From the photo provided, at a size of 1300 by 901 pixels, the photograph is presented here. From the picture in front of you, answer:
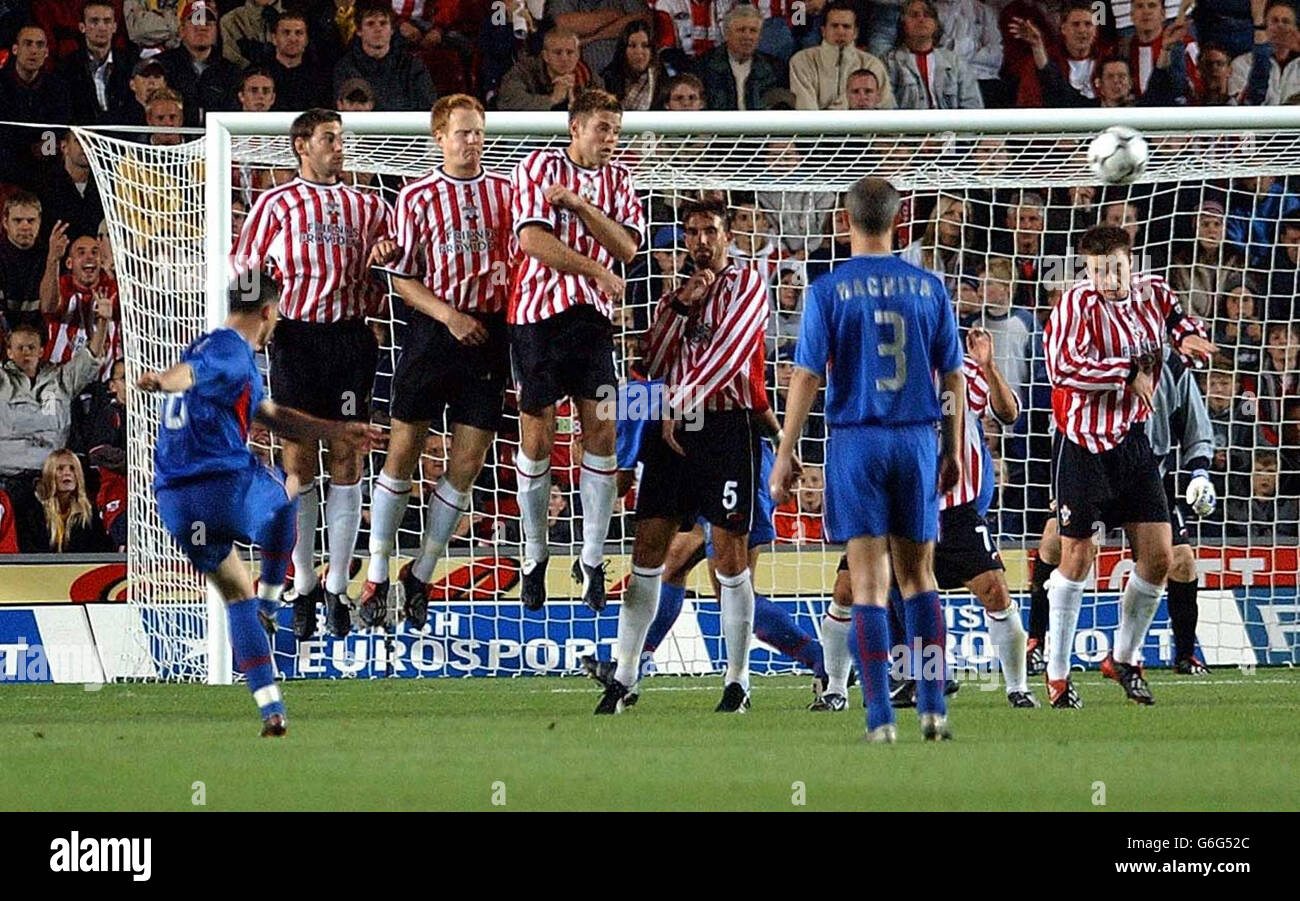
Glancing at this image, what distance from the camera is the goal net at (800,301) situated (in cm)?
1141

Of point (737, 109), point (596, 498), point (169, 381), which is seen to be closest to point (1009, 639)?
point (596, 498)

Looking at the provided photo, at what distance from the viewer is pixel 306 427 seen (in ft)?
26.5

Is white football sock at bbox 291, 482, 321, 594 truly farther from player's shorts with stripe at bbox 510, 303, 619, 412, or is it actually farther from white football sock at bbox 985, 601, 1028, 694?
white football sock at bbox 985, 601, 1028, 694

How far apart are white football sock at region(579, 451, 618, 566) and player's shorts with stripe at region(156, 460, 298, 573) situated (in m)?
2.18

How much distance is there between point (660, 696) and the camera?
36.0ft

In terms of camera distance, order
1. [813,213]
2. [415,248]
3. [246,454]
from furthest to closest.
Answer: [813,213]
[415,248]
[246,454]

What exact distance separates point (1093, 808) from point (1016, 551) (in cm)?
702

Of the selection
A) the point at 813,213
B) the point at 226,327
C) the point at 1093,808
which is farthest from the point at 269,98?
the point at 1093,808

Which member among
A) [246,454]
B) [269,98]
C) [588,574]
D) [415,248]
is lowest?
[588,574]

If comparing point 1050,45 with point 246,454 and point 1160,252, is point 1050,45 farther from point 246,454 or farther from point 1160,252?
point 246,454

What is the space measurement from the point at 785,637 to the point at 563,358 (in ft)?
6.07

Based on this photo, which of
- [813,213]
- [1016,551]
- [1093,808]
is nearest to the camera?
[1093,808]

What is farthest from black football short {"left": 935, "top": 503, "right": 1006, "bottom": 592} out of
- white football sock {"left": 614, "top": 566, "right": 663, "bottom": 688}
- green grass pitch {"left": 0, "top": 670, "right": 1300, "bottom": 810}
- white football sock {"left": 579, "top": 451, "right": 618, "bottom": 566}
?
white football sock {"left": 579, "top": 451, "right": 618, "bottom": 566}

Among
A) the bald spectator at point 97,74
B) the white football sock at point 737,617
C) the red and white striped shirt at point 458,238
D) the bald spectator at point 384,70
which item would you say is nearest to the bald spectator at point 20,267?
the bald spectator at point 97,74
